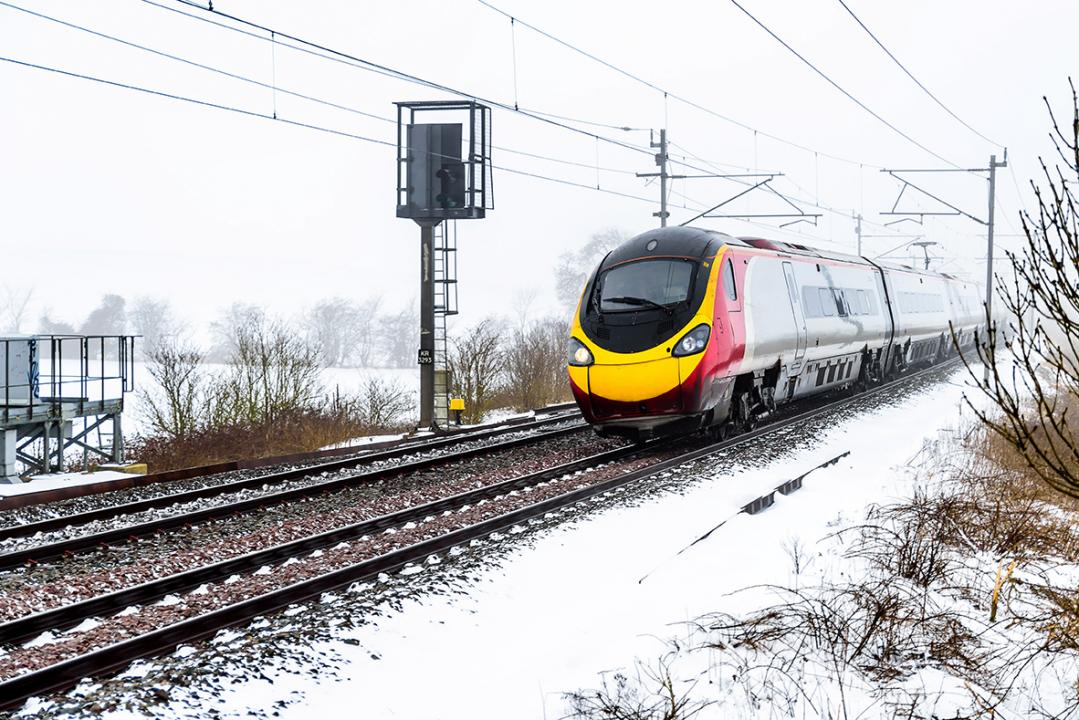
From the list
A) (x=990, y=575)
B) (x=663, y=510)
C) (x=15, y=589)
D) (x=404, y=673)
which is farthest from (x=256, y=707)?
(x=663, y=510)

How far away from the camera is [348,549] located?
834cm

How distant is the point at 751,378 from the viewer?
1447 cm

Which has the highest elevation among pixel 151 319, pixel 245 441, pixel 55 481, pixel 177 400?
pixel 151 319

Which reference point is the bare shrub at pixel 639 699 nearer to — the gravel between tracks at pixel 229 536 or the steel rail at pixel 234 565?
the steel rail at pixel 234 565

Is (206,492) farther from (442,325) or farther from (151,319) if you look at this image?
(151,319)

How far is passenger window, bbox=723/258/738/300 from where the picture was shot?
13031 millimetres

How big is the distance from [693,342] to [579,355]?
158cm

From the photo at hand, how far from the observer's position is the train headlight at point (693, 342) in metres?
12.3

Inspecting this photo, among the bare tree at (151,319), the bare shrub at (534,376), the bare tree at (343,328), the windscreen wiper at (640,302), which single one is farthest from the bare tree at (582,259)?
the windscreen wiper at (640,302)

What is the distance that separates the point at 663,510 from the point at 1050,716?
5.63m

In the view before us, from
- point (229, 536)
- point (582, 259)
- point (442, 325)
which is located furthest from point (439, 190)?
point (582, 259)

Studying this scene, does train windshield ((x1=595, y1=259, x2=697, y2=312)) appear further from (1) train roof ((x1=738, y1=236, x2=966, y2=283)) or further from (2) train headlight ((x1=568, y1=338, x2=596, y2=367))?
(1) train roof ((x1=738, y1=236, x2=966, y2=283))

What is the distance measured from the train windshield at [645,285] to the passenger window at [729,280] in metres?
0.47

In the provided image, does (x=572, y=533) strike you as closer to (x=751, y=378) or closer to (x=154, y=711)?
(x=154, y=711)
